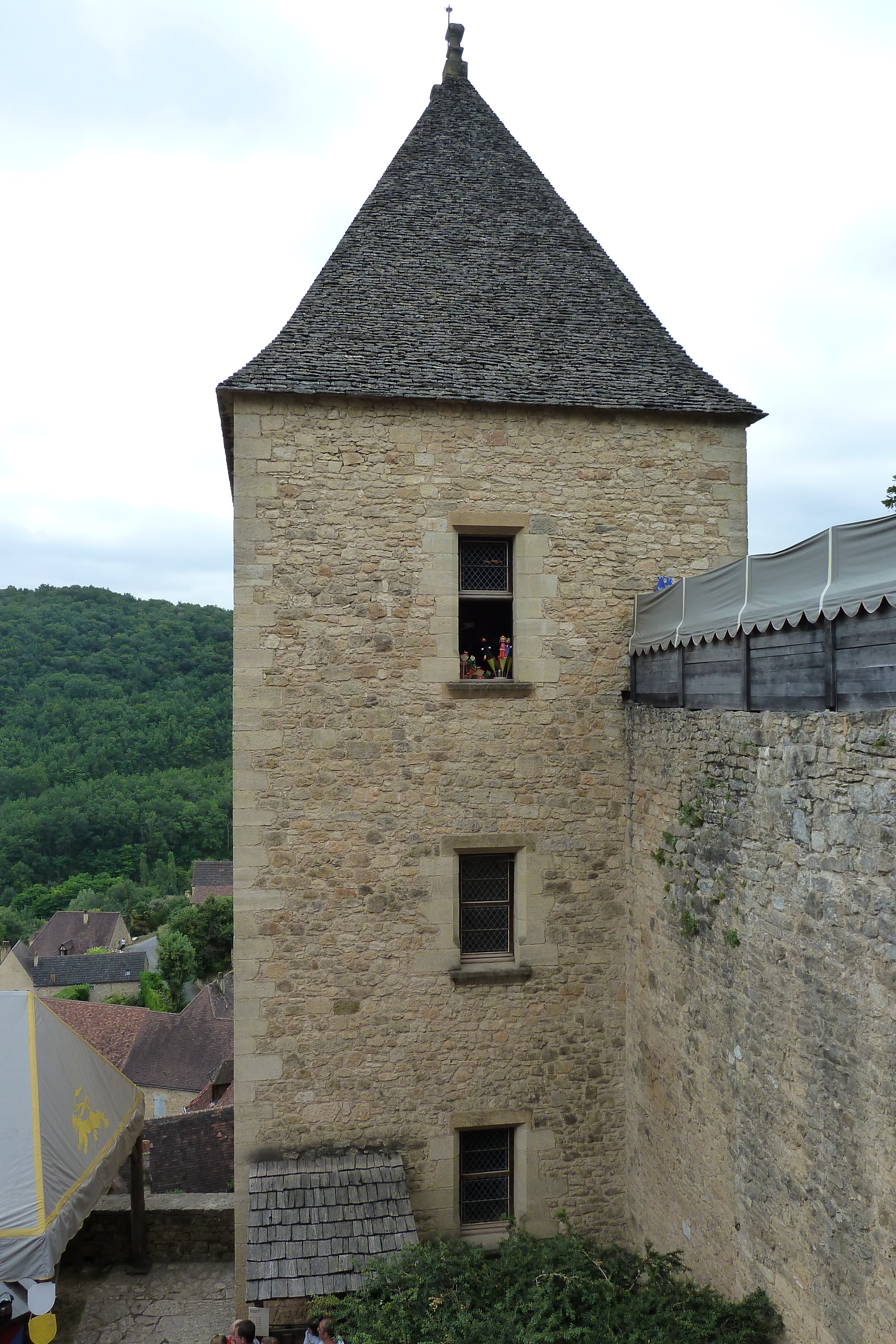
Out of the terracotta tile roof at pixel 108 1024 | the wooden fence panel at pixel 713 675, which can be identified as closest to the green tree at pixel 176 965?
the terracotta tile roof at pixel 108 1024

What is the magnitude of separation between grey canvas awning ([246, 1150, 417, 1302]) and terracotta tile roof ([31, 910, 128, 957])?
52633mm

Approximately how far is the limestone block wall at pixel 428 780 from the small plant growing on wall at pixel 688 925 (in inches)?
52.0

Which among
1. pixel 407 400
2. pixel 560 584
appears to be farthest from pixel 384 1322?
pixel 407 400

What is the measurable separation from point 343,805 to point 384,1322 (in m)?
3.65

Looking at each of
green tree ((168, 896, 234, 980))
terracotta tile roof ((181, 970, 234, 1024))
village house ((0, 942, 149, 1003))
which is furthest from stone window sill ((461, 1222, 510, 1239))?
village house ((0, 942, 149, 1003))

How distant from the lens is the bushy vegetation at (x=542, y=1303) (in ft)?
17.5

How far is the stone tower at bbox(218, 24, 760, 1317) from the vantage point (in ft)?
24.6

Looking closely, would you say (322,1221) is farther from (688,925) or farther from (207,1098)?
(207,1098)

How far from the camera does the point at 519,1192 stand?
772 cm

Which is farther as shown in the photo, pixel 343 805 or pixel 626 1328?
pixel 343 805

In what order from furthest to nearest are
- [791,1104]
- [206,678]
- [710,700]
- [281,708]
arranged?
[206,678] → [281,708] → [710,700] → [791,1104]

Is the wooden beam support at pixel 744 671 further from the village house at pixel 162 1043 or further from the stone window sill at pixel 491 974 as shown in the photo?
the village house at pixel 162 1043

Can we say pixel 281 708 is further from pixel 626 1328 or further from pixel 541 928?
pixel 626 1328

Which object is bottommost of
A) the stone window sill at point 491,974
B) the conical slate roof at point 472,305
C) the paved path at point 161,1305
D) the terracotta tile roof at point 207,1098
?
the terracotta tile roof at point 207,1098
